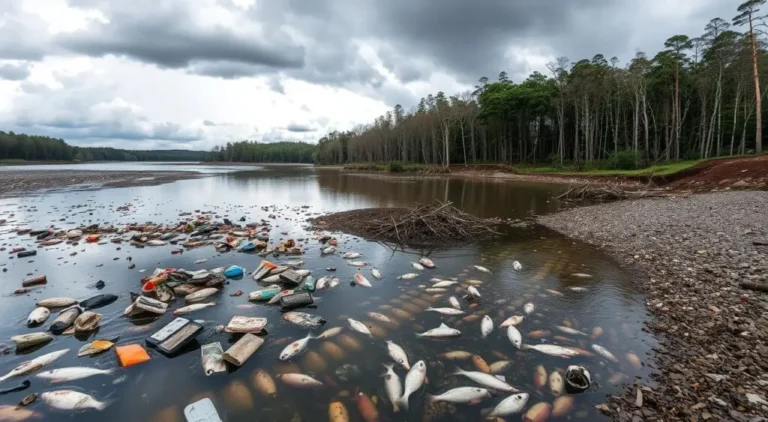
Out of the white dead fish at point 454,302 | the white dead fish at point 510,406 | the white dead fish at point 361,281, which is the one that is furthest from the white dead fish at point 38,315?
the white dead fish at point 510,406

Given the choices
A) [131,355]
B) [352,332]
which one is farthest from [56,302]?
[352,332]

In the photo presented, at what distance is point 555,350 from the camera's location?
602cm

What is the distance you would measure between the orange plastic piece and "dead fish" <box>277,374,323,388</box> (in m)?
2.57

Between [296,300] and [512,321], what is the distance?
193 inches

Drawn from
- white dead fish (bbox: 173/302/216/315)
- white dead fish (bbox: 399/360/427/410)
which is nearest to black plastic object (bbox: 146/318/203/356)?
white dead fish (bbox: 173/302/216/315)

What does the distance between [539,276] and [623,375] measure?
4.82 m

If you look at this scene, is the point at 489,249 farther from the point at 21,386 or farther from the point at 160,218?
the point at 160,218

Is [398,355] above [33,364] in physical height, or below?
below

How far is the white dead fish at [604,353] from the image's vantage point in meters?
5.77

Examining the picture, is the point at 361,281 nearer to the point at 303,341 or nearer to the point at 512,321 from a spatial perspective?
the point at 303,341

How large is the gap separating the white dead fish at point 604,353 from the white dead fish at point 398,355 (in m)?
3.42

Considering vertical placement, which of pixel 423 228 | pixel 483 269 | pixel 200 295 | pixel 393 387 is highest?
pixel 423 228

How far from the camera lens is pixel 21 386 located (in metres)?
5.19

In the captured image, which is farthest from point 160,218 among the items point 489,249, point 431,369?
A: point 431,369
